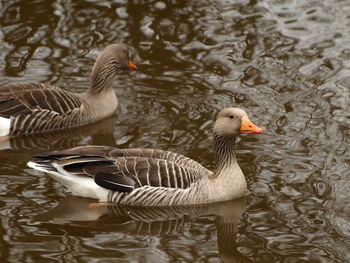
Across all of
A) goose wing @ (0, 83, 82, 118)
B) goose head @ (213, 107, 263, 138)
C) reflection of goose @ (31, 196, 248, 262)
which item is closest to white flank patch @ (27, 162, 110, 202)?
reflection of goose @ (31, 196, 248, 262)

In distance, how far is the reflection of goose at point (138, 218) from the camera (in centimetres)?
980

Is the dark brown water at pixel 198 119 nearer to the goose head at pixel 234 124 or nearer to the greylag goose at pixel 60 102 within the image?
the greylag goose at pixel 60 102

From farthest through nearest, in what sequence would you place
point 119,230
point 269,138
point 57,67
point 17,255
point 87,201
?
point 57,67, point 269,138, point 87,201, point 119,230, point 17,255

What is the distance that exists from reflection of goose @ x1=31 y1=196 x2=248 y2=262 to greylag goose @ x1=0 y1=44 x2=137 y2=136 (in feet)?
7.96

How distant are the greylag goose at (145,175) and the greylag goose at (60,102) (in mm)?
2343

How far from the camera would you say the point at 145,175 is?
1027cm

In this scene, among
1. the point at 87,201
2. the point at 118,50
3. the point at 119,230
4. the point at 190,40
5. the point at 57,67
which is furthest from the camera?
the point at 190,40

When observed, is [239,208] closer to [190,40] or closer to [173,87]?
[173,87]

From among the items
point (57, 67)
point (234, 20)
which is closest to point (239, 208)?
point (57, 67)

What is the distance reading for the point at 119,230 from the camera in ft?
32.3

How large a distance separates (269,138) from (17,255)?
4365mm

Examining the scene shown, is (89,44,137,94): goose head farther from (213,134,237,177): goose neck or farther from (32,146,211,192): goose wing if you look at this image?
(213,134,237,177): goose neck

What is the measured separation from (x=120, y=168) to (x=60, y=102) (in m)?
2.89

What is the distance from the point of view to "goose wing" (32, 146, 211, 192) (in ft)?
33.4
